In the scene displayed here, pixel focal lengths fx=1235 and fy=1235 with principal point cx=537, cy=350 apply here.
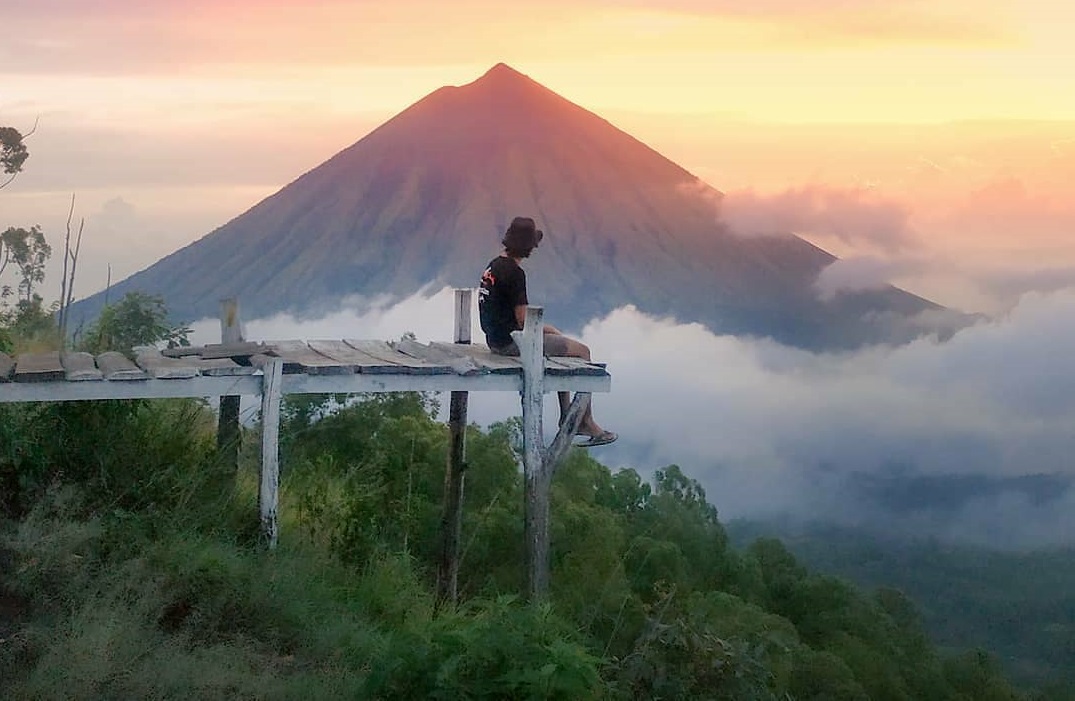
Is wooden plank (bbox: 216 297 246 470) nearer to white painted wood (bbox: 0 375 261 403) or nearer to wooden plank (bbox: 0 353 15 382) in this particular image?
white painted wood (bbox: 0 375 261 403)

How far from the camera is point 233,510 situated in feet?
29.8

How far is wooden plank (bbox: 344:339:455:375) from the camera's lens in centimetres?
879

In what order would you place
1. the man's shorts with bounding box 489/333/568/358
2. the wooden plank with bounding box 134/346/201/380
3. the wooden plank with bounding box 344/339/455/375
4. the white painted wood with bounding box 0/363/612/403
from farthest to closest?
the man's shorts with bounding box 489/333/568/358 → the wooden plank with bounding box 344/339/455/375 → the wooden plank with bounding box 134/346/201/380 → the white painted wood with bounding box 0/363/612/403

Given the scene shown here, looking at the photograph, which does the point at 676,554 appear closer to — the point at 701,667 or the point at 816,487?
the point at 701,667

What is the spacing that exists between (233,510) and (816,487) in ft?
451

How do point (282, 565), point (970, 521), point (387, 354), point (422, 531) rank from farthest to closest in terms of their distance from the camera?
point (970, 521) < point (422, 531) < point (387, 354) < point (282, 565)

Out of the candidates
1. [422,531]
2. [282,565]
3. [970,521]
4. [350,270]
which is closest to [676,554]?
[422,531]

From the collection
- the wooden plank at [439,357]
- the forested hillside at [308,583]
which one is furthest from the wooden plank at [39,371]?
the wooden plank at [439,357]

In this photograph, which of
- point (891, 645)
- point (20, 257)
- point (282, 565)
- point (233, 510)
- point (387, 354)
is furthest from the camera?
point (891, 645)

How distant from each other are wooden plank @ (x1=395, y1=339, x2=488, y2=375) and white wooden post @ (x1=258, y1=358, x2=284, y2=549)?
3.79 ft

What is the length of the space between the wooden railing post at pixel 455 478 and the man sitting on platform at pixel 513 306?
0.98 meters

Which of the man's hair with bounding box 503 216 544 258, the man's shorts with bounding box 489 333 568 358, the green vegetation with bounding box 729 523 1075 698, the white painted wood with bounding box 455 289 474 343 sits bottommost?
the green vegetation with bounding box 729 523 1075 698

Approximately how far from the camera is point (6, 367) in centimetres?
802

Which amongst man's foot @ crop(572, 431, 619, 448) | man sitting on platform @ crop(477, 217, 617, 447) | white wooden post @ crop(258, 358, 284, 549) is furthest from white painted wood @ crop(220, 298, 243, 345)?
man's foot @ crop(572, 431, 619, 448)
